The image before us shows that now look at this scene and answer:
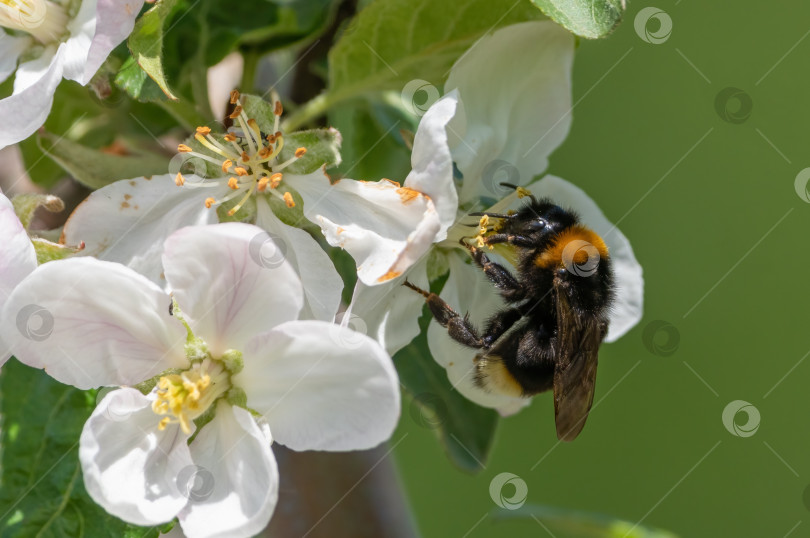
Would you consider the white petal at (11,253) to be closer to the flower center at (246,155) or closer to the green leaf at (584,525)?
the flower center at (246,155)

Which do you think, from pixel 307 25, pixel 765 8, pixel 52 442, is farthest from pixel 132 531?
pixel 765 8

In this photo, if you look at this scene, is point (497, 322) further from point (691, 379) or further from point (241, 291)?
point (691, 379)
